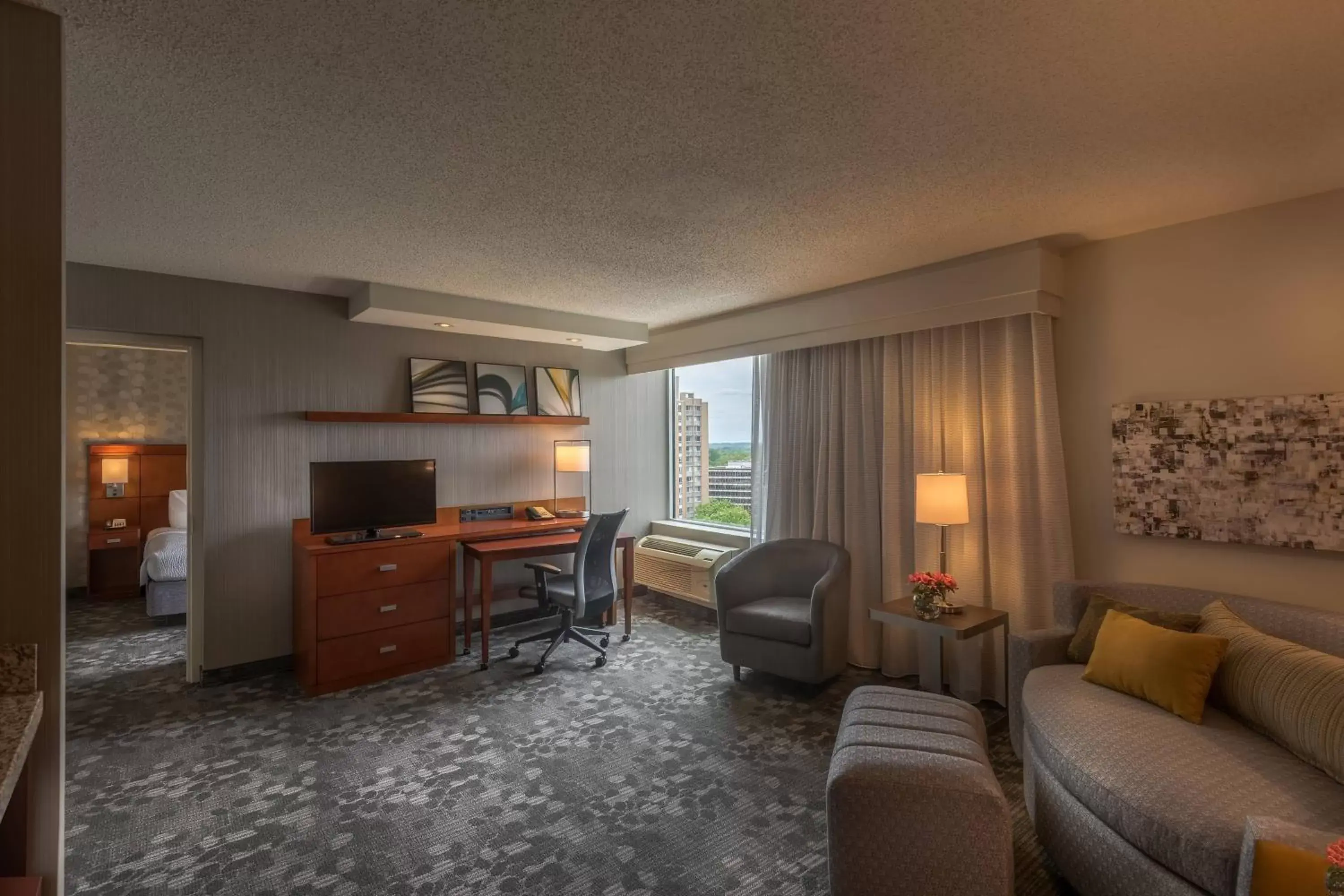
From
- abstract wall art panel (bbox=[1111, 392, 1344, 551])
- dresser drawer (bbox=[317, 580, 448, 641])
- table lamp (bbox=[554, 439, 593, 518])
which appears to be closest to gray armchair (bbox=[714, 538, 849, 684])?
abstract wall art panel (bbox=[1111, 392, 1344, 551])

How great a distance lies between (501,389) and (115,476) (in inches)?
161

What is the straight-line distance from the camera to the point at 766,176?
2410 mm

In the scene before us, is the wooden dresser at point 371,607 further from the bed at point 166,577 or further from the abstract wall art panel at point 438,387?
the bed at point 166,577

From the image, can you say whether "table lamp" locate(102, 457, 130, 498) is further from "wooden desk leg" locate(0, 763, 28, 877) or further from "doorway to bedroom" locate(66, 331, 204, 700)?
"wooden desk leg" locate(0, 763, 28, 877)

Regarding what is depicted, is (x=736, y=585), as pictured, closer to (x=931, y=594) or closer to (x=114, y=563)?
(x=931, y=594)

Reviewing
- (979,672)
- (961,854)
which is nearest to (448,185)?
(961,854)

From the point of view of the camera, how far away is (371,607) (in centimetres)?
389

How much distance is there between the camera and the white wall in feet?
12.4

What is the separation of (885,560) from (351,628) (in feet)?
10.8

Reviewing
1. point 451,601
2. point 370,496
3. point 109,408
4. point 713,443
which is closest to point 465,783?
point 451,601

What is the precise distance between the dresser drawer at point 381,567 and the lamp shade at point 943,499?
2942mm

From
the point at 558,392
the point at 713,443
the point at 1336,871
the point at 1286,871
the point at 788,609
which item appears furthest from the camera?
the point at 713,443

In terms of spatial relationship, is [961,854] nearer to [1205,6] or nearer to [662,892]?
[662,892]

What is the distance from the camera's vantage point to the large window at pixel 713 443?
18.1 ft
